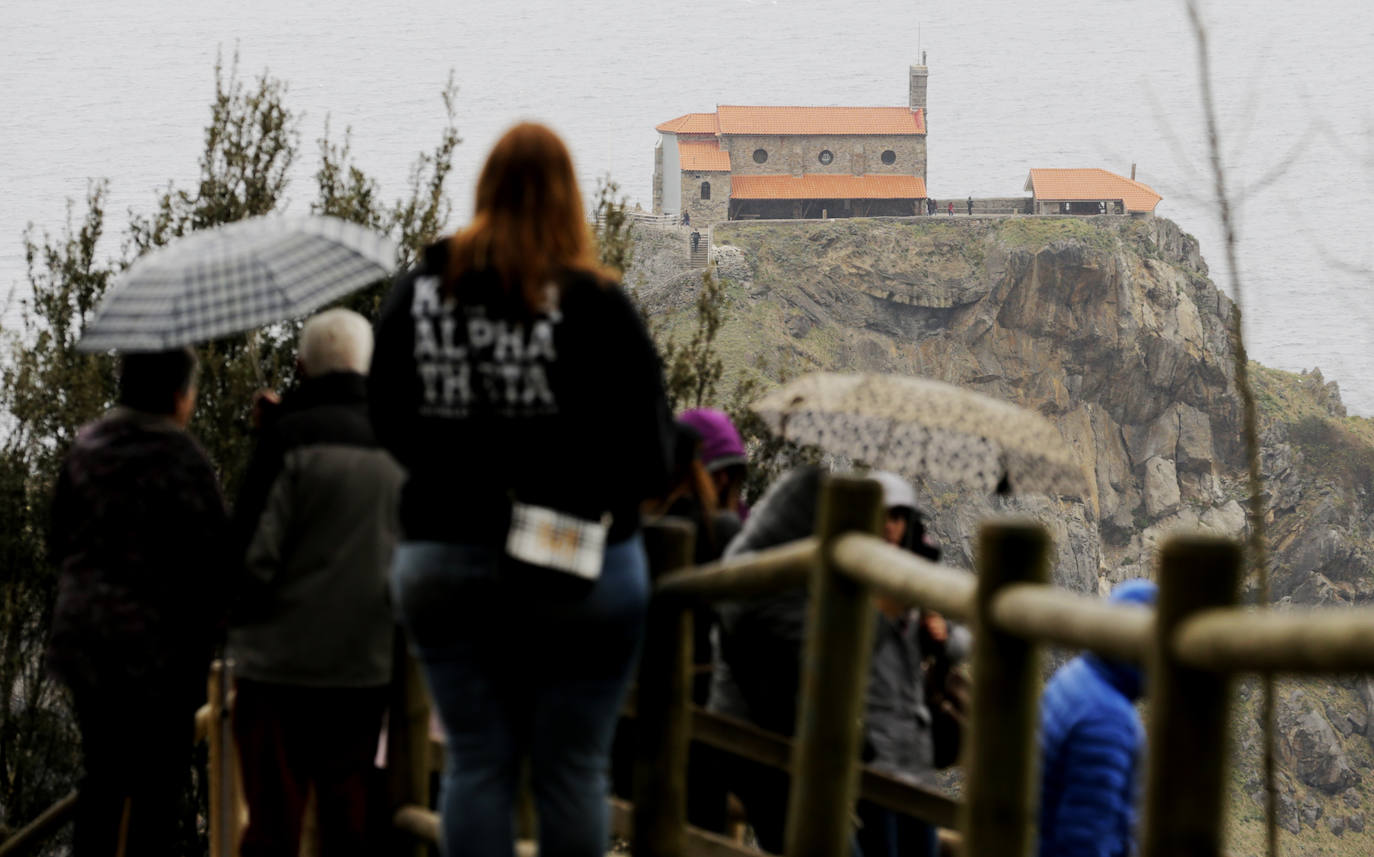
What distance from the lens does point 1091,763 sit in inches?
126

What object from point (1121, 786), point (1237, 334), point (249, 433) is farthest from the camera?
point (249, 433)

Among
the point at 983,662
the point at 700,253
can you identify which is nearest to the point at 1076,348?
the point at 700,253

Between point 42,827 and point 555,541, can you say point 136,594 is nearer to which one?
point 555,541

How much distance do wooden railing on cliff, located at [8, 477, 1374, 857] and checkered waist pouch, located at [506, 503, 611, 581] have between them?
0.40 metres

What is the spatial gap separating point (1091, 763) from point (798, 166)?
91.8 metres

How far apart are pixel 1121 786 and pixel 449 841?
57.0 inches

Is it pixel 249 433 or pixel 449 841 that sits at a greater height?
pixel 249 433

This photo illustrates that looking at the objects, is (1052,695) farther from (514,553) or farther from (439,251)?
(439,251)

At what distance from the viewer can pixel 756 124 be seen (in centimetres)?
9375

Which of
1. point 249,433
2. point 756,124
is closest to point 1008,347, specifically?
point 756,124

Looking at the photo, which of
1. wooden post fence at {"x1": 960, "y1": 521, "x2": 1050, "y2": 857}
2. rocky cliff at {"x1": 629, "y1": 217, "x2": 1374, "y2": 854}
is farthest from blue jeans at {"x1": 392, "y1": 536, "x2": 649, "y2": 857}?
rocky cliff at {"x1": 629, "y1": 217, "x2": 1374, "y2": 854}

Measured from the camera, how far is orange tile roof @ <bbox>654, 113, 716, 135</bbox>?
9519 cm

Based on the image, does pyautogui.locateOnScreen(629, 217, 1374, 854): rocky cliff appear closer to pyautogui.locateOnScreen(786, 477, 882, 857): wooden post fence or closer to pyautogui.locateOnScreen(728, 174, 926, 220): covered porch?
pyautogui.locateOnScreen(728, 174, 926, 220): covered porch

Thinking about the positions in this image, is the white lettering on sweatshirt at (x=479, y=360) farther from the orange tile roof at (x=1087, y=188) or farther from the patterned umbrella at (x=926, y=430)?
the orange tile roof at (x=1087, y=188)
